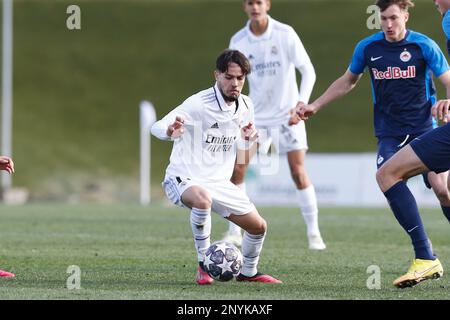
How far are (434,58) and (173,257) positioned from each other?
3032mm

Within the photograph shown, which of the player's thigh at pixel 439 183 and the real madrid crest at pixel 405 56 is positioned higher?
the real madrid crest at pixel 405 56

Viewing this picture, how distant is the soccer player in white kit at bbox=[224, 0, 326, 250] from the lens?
10398mm

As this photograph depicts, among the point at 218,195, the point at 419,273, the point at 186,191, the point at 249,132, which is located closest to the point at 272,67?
the point at 249,132

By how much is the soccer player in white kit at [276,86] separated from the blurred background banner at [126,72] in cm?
2603

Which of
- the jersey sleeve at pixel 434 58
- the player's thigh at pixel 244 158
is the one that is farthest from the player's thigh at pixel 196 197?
the player's thigh at pixel 244 158

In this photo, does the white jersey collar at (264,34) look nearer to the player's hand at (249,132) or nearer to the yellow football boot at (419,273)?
the player's hand at (249,132)

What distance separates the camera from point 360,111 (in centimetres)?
4281

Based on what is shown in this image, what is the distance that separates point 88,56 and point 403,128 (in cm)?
4024

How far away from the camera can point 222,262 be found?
23.1 ft

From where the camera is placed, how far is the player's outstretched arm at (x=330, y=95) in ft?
25.1

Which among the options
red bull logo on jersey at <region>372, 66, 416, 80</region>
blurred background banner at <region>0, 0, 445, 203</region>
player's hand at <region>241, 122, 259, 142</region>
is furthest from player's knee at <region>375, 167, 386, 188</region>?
blurred background banner at <region>0, 0, 445, 203</region>

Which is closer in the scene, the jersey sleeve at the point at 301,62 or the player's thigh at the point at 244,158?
the player's thigh at the point at 244,158

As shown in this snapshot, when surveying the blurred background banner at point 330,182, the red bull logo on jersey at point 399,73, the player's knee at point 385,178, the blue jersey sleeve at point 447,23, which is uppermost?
the blue jersey sleeve at point 447,23
